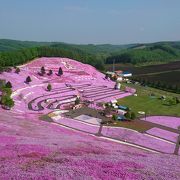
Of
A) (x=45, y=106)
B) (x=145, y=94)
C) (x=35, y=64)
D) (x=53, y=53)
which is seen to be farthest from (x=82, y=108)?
(x=53, y=53)

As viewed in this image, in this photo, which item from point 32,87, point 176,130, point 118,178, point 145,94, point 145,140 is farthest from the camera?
point 145,94

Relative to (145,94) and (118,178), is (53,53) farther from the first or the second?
(118,178)

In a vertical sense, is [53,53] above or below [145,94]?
above

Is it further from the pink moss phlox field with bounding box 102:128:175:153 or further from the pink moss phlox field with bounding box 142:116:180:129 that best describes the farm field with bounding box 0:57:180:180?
the pink moss phlox field with bounding box 142:116:180:129

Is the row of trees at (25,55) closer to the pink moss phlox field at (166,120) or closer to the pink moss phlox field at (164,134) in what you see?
the pink moss phlox field at (166,120)

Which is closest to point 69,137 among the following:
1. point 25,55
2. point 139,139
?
point 139,139

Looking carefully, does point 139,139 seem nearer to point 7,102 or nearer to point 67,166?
point 7,102

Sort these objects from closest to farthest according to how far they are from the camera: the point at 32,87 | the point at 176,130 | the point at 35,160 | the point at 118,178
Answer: the point at 118,178, the point at 35,160, the point at 176,130, the point at 32,87

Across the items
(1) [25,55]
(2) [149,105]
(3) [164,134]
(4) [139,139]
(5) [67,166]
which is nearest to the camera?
(5) [67,166]
